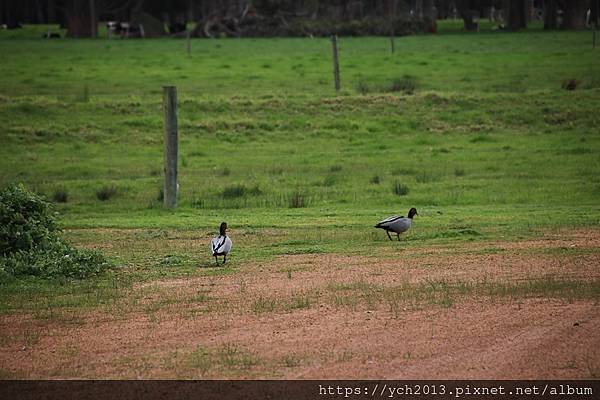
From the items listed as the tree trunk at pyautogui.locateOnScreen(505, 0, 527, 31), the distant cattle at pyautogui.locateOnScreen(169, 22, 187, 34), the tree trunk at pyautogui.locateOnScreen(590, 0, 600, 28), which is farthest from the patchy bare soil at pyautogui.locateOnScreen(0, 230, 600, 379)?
the tree trunk at pyautogui.locateOnScreen(590, 0, 600, 28)

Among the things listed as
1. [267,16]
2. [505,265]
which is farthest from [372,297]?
[267,16]

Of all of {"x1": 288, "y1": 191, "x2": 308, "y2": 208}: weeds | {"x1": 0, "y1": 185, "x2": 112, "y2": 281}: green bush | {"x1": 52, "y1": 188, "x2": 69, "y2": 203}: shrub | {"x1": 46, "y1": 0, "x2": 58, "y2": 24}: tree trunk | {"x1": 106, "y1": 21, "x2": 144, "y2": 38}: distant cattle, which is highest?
{"x1": 46, "y1": 0, "x2": 58, "y2": 24}: tree trunk

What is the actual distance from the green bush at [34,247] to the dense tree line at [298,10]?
60.6 metres

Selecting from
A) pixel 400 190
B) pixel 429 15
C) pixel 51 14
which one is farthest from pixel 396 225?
pixel 51 14

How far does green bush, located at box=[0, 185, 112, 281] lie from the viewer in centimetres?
1378

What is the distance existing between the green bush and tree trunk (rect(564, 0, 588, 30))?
6023cm

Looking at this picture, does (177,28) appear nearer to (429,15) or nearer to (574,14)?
(429,15)

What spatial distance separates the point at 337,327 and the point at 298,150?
59.5 feet

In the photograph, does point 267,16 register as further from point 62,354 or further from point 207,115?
point 62,354

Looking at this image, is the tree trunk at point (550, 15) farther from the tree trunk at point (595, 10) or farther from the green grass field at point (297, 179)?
the green grass field at point (297, 179)

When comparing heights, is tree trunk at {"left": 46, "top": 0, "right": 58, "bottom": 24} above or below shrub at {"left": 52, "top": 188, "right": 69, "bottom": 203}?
above

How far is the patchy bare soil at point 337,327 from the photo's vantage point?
9.18 meters

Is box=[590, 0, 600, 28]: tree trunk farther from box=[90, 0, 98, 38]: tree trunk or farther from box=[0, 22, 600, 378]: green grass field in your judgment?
box=[90, 0, 98, 38]: tree trunk

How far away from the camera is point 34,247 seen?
14.6m
